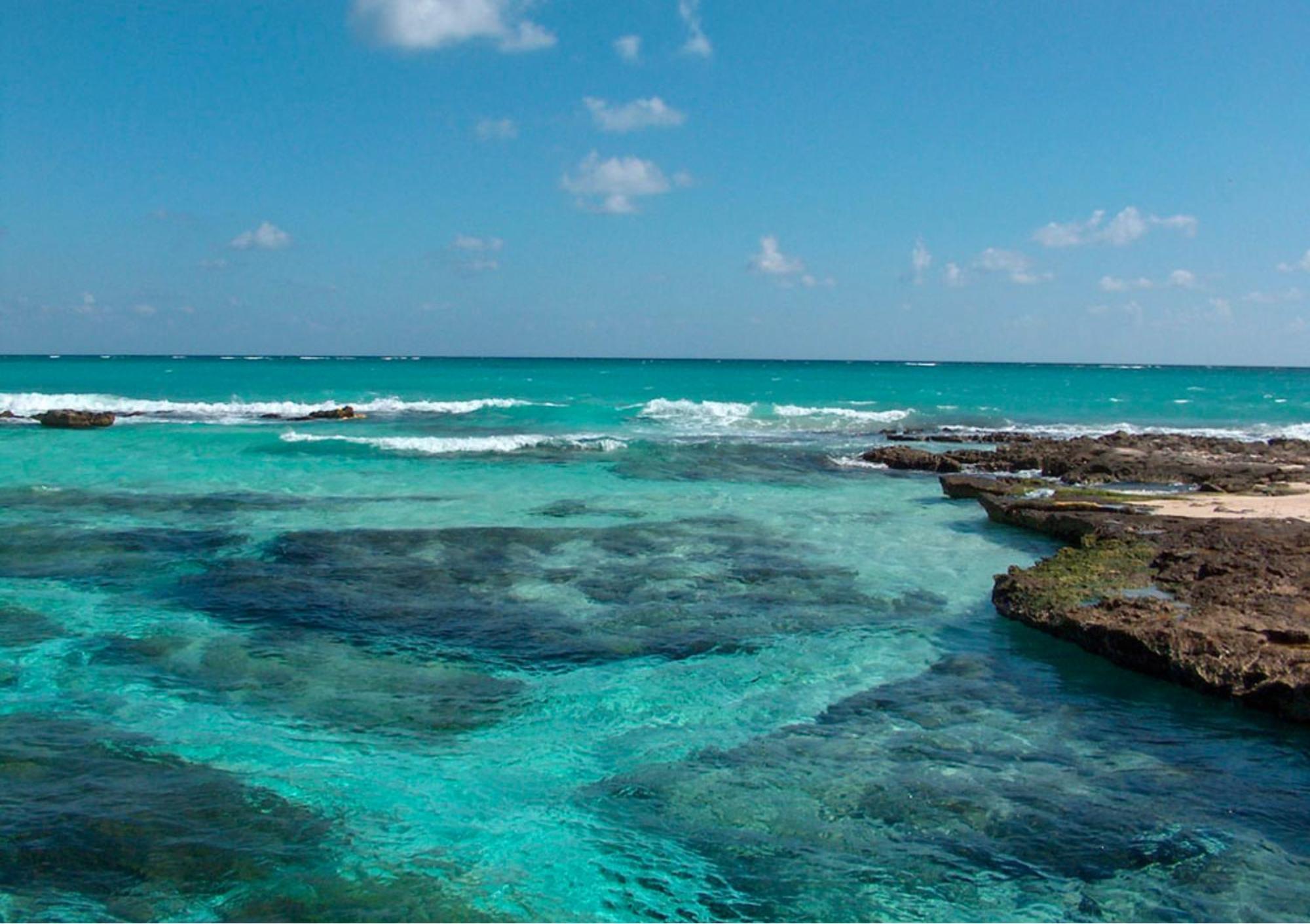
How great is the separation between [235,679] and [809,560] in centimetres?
900

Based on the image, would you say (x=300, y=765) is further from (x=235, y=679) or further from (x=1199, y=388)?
(x=1199, y=388)

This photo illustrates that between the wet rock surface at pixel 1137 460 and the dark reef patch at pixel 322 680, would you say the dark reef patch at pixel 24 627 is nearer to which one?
the dark reef patch at pixel 322 680

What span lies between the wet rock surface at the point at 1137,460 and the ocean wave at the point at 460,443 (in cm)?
1030

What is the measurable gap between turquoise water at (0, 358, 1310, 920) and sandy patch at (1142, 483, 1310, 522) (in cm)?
366

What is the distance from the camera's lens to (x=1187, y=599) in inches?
461

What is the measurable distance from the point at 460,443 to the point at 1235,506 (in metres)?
24.1

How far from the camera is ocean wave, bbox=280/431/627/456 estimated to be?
107 feet

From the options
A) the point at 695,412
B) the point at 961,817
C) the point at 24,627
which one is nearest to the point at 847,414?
the point at 695,412

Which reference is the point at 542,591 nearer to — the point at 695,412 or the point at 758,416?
the point at 758,416

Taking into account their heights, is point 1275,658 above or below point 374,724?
above

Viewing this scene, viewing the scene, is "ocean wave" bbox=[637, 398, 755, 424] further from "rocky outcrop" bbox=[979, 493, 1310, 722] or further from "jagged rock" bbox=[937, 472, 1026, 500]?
"rocky outcrop" bbox=[979, 493, 1310, 722]

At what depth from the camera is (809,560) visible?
1577 centimetres

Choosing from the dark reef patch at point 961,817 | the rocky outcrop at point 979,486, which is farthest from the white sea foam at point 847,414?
the dark reef patch at point 961,817

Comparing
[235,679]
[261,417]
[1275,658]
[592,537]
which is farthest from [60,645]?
[261,417]
